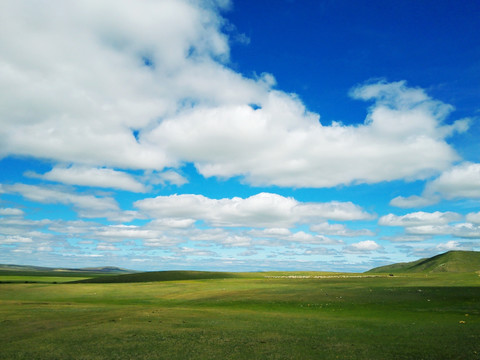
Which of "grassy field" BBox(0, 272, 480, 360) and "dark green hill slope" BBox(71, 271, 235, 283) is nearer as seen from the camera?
"grassy field" BBox(0, 272, 480, 360)

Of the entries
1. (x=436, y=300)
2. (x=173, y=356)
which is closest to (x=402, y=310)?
(x=436, y=300)

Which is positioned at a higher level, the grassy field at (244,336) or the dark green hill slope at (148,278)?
the grassy field at (244,336)

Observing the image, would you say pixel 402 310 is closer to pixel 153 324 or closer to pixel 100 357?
pixel 153 324

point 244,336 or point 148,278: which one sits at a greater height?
point 244,336

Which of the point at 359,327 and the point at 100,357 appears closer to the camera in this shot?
the point at 100,357

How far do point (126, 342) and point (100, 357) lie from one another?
3877 mm

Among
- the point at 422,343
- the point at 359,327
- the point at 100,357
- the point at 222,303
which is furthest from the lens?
the point at 222,303

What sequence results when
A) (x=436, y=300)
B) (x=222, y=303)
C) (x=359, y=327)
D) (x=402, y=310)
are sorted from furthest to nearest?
(x=222, y=303)
(x=436, y=300)
(x=402, y=310)
(x=359, y=327)

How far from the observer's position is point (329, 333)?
79.0 feet

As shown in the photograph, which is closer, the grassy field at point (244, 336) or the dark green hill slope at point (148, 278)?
the grassy field at point (244, 336)

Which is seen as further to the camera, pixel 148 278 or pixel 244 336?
pixel 148 278

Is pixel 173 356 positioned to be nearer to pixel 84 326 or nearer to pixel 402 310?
pixel 84 326

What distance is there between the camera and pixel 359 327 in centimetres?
2695

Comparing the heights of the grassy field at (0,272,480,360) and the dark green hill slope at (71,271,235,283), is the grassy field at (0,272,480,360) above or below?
above
